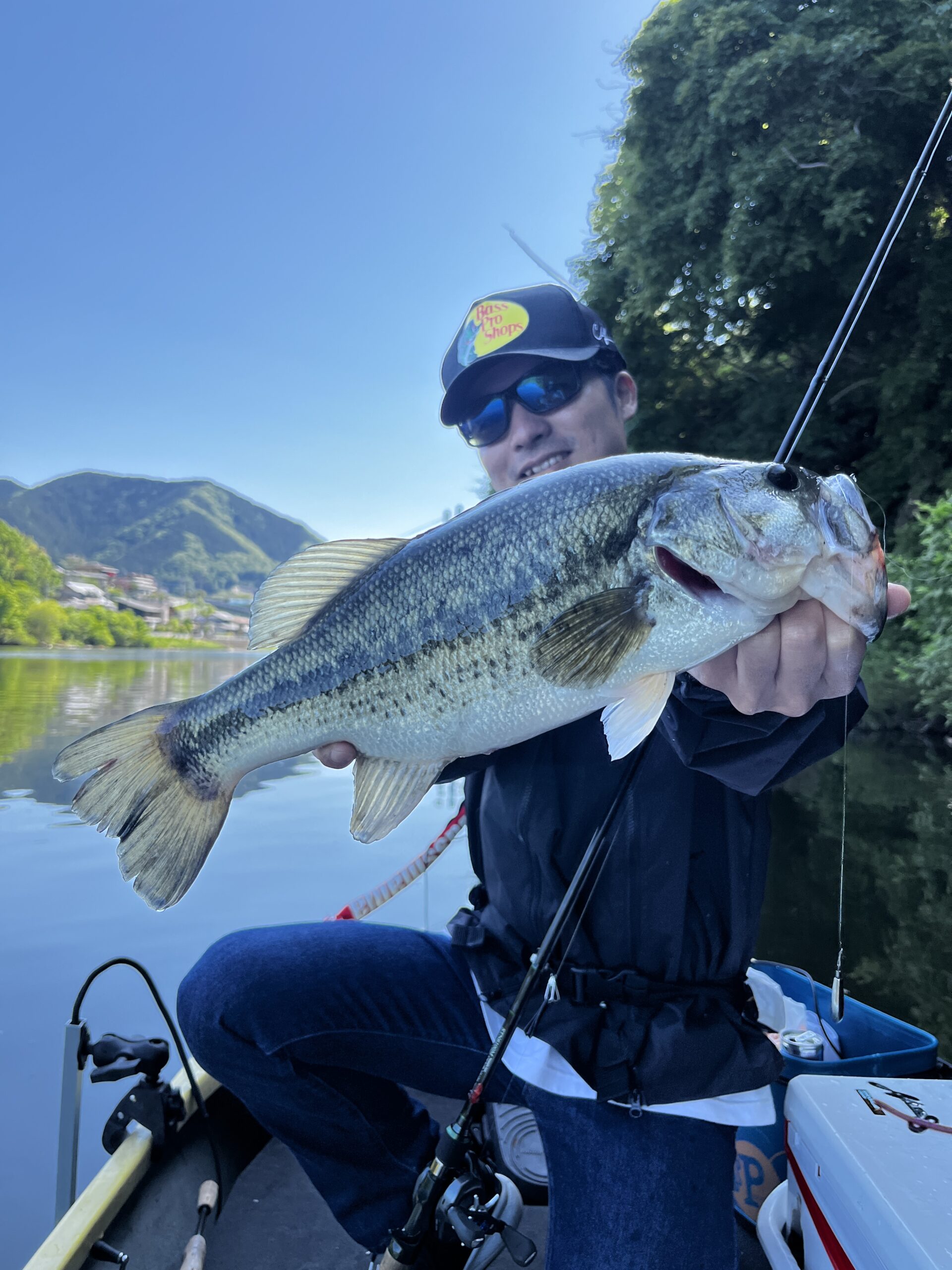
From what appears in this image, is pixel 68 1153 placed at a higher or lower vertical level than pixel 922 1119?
lower

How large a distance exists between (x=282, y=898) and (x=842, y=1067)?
21.9 feet

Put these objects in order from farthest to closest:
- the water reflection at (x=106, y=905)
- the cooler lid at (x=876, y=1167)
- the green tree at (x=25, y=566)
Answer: the green tree at (x=25, y=566) < the water reflection at (x=106, y=905) < the cooler lid at (x=876, y=1167)

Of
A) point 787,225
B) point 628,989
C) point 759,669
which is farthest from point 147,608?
point 759,669

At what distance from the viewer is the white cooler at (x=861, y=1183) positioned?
1195mm

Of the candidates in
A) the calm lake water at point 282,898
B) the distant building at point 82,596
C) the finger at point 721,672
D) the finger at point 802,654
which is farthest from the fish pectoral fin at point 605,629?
the distant building at point 82,596

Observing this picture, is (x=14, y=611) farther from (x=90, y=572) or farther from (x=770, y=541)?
(x=770, y=541)

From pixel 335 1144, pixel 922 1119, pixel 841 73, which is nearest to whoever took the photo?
pixel 922 1119

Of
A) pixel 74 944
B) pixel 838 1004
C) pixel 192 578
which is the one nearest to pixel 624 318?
pixel 74 944

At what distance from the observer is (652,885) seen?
1.60 m

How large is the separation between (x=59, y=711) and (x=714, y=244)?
838 inches

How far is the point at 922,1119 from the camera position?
58.7 inches

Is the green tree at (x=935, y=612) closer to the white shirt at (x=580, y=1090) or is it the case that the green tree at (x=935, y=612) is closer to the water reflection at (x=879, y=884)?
the water reflection at (x=879, y=884)

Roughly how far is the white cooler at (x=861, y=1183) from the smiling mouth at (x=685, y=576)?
1.03m

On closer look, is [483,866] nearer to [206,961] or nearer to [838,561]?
[206,961]
